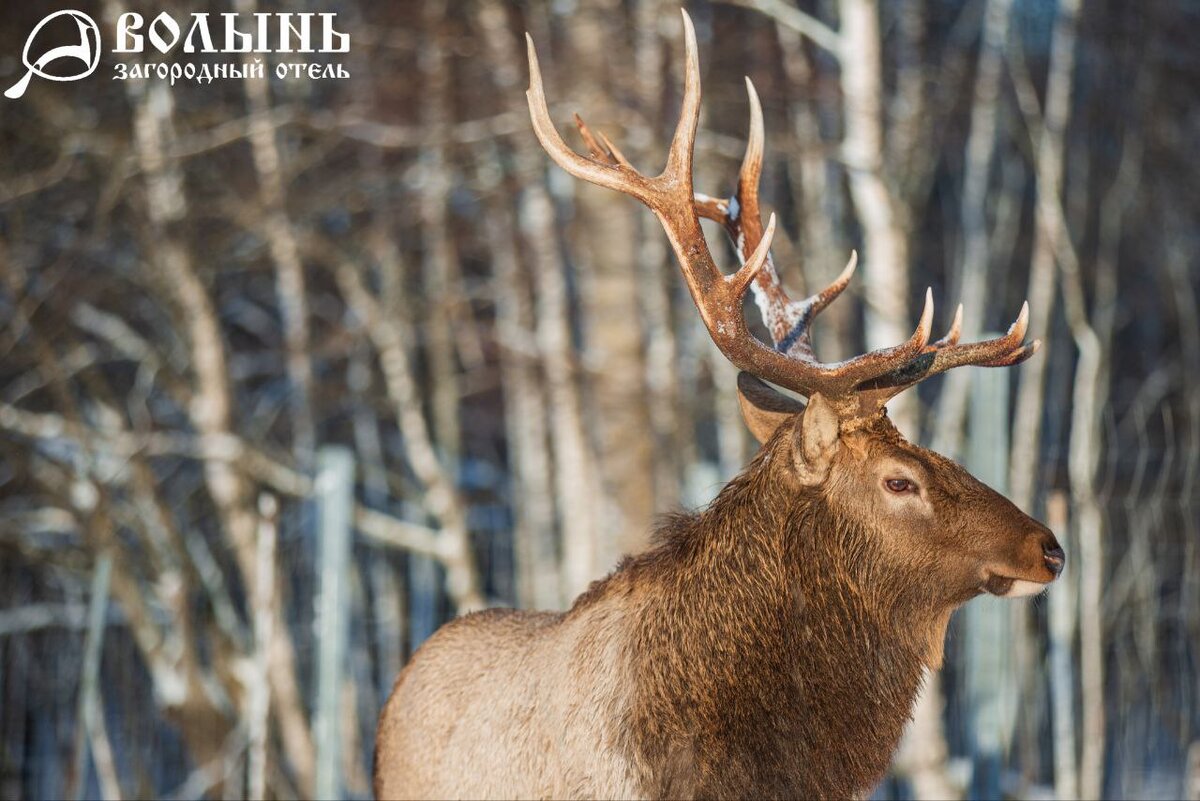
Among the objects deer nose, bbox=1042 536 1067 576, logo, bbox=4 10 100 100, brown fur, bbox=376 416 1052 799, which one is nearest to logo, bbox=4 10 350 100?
logo, bbox=4 10 100 100

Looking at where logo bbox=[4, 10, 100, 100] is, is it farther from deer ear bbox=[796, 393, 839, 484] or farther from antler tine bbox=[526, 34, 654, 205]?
deer ear bbox=[796, 393, 839, 484]

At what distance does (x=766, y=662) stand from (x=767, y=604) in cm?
16

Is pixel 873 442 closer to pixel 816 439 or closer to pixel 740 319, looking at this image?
pixel 816 439

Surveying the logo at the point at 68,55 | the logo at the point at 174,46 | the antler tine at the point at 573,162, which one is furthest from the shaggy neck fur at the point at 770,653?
the logo at the point at 68,55

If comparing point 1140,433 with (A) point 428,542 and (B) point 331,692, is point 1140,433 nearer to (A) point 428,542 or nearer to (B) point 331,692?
(B) point 331,692

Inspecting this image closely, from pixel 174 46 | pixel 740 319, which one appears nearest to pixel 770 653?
pixel 740 319

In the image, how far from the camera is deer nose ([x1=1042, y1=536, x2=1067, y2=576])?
3.47 meters

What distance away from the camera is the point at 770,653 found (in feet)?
11.7

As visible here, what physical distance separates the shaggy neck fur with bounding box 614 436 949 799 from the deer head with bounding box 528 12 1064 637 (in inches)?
2.4

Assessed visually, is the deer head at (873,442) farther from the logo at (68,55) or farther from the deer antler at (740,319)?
the logo at (68,55)

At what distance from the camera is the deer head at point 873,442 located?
358 centimetres

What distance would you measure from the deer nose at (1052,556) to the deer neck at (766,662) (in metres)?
0.43

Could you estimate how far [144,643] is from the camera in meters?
8.79

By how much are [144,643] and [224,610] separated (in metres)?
0.91
